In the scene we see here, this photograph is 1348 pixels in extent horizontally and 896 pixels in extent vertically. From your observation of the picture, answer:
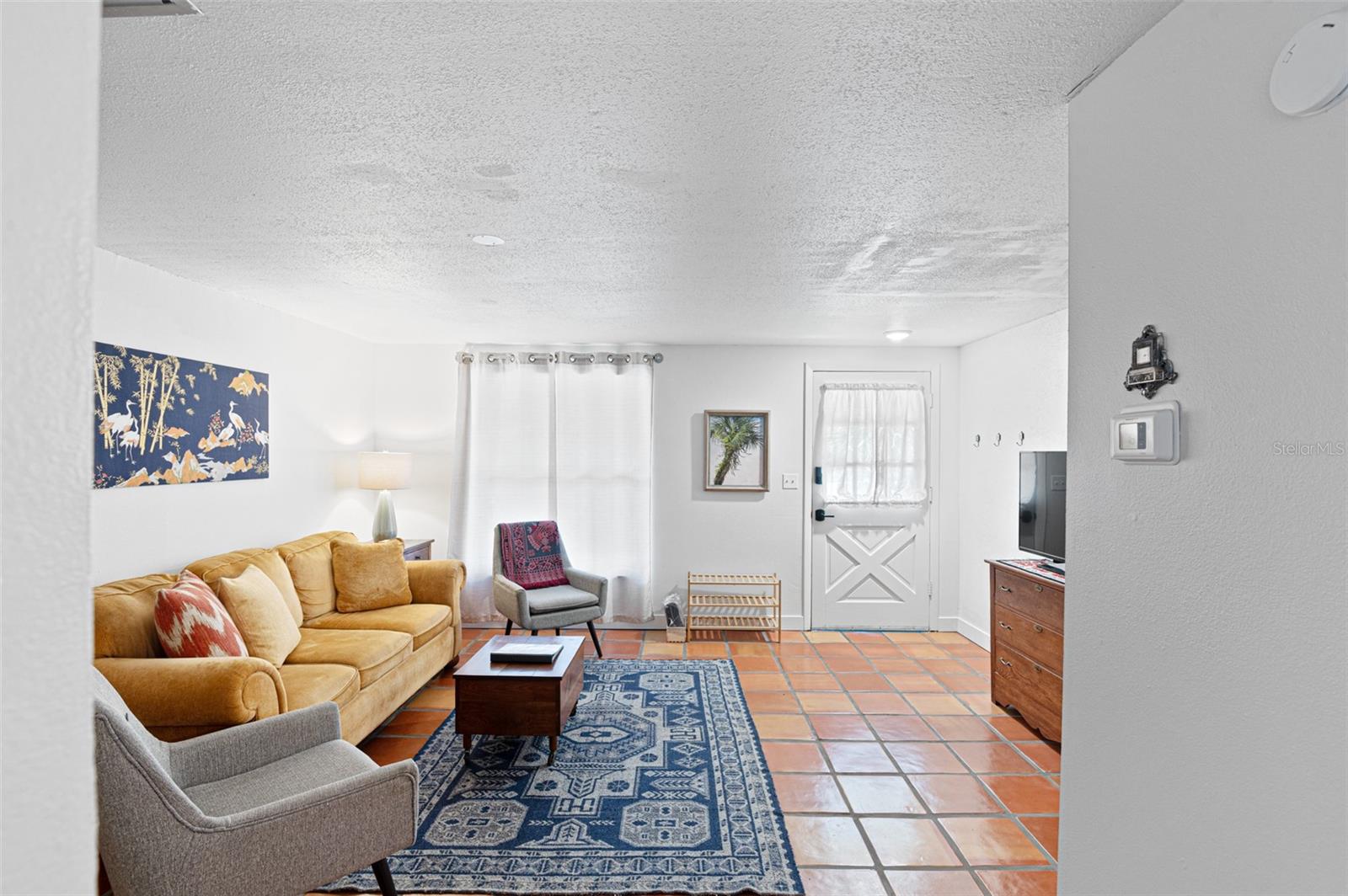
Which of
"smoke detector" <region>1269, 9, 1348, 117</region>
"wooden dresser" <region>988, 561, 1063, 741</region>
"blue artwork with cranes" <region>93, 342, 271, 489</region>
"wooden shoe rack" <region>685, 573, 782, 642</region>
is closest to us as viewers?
"smoke detector" <region>1269, 9, 1348, 117</region>

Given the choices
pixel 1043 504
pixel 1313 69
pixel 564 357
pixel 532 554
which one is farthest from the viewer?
pixel 564 357

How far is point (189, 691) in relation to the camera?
2.39 meters

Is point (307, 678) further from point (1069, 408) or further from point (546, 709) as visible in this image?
point (1069, 408)

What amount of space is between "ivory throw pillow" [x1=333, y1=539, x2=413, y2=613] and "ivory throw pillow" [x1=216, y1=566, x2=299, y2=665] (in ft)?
2.55

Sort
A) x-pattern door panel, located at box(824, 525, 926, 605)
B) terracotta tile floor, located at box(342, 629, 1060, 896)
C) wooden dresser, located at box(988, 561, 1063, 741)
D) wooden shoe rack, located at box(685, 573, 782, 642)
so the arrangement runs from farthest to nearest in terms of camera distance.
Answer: x-pattern door panel, located at box(824, 525, 926, 605)
wooden shoe rack, located at box(685, 573, 782, 642)
wooden dresser, located at box(988, 561, 1063, 741)
terracotta tile floor, located at box(342, 629, 1060, 896)

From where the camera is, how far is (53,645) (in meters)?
0.41

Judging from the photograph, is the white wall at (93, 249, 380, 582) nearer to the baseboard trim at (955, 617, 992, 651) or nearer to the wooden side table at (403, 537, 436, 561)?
the wooden side table at (403, 537, 436, 561)

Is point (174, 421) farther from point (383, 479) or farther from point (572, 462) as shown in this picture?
point (572, 462)

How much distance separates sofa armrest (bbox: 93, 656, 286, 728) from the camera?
2.38m

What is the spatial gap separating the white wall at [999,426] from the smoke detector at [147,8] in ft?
13.0

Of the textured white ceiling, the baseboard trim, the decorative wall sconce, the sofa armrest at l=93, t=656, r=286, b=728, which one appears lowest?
the baseboard trim

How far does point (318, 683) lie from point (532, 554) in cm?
230

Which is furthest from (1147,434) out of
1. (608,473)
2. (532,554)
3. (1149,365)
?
(608,473)

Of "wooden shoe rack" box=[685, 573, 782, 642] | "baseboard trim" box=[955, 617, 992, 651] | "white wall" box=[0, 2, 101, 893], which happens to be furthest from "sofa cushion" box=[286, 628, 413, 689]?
"baseboard trim" box=[955, 617, 992, 651]
